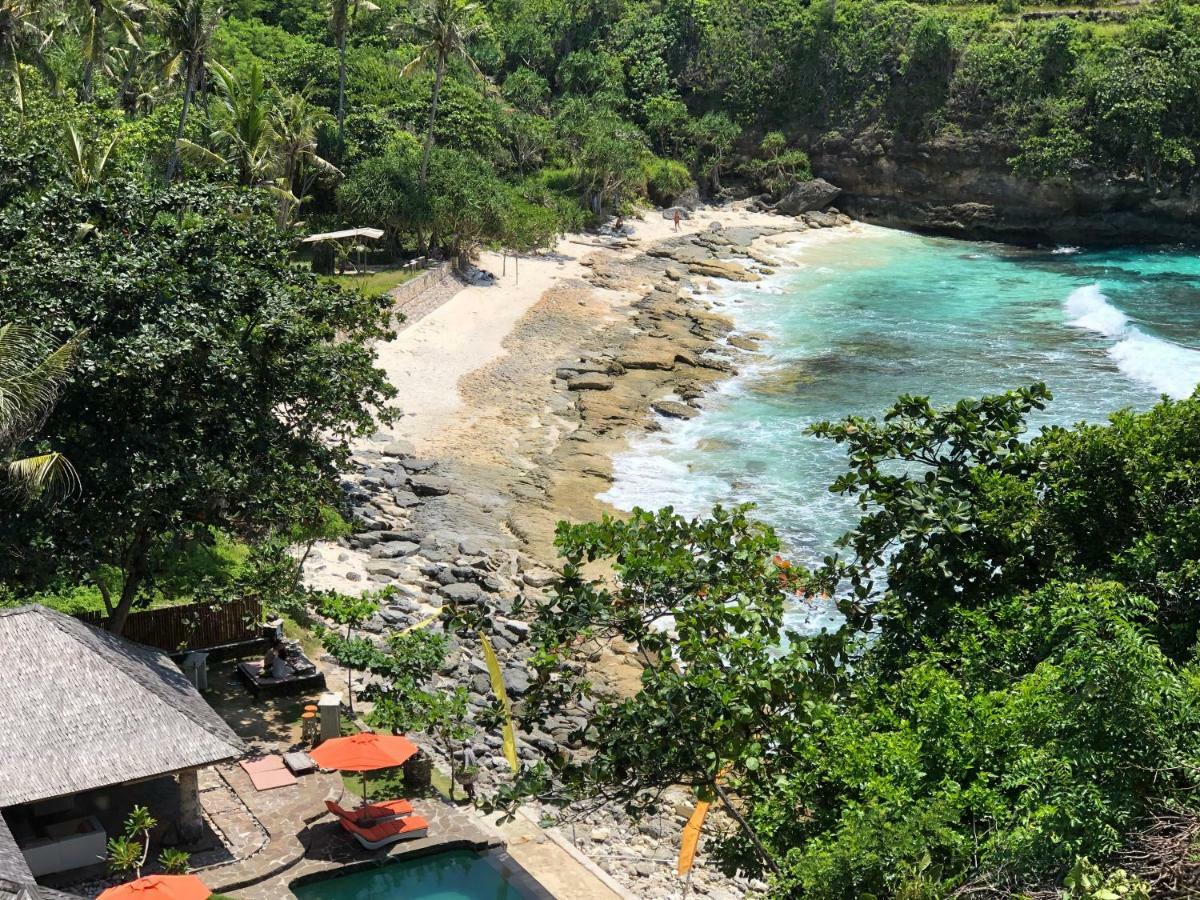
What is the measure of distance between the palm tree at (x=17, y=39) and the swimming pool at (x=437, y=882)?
83.2 ft

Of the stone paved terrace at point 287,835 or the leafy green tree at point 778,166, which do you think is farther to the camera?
the leafy green tree at point 778,166

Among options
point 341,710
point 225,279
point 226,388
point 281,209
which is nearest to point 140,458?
point 226,388

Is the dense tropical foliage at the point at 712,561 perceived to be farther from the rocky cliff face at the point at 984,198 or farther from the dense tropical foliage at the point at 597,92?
the rocky cliff face at the point at 984,198

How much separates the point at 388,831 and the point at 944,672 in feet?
27.8

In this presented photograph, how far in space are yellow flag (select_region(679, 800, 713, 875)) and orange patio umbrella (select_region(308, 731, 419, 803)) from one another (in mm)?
4238

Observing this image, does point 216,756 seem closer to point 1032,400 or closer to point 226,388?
point 226,388

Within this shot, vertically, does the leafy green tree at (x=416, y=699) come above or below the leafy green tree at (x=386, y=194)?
below

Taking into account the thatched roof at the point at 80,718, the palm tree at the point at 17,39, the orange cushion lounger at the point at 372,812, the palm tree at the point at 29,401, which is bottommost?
the orange cushion lounger at the point at 372,812

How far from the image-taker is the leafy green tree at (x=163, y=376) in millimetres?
19109

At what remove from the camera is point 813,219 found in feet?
258

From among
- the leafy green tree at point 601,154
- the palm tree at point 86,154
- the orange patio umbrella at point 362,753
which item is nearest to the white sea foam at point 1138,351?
the leafy green tree at point 601,154

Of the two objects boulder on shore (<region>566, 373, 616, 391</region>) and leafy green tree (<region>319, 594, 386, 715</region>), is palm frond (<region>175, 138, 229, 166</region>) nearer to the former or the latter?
boulder on shore (<region>566, 373, 616, 391</region>)

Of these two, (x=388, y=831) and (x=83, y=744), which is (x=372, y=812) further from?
(x=83, y=744)

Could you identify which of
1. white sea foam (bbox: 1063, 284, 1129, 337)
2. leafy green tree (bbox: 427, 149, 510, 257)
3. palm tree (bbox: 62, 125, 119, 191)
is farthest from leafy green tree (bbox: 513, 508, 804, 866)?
white sea foam (bbox: 1063, 284, 1129, 337)
